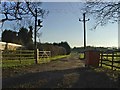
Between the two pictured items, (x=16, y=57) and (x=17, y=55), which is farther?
(x=17, y=55)

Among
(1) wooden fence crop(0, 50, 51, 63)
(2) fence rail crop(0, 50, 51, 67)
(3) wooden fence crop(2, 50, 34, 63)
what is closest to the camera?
(2) fence rail crop(0, 50, 51, 67)

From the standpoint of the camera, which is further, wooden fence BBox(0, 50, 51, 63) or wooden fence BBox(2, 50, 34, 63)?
wooden fence BBox(2, 50, 34, 63)

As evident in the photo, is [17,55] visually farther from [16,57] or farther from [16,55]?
[16,57]

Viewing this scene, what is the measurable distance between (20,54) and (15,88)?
17.7m

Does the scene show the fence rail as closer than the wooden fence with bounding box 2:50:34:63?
Yes

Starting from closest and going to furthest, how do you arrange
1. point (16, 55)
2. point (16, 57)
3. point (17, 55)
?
point (16, 57) < point (16, 55) < point (17, 55)

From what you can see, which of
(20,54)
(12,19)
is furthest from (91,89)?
(12,19)

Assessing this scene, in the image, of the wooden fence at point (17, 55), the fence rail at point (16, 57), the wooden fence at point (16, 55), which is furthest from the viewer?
the wooden fence at point (16, 55)

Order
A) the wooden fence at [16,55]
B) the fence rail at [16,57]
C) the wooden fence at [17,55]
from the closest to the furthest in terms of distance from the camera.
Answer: the fence rail at [16,57]
the wooden fence at [17,55]
the wooden fence at [16,55]

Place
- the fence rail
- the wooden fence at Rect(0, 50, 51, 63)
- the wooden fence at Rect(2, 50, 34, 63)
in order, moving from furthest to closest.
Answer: the wooden fence at Rect(2, 50, 34, 63)
the wooden fence at Rect(0, 50, 51, 63)
the fence rail

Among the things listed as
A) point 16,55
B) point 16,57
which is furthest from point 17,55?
point 16,57

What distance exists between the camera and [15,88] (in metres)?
10.0

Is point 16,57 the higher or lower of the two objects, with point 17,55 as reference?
lower

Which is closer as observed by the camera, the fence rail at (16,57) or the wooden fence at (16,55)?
the fence rail at (16,57)
